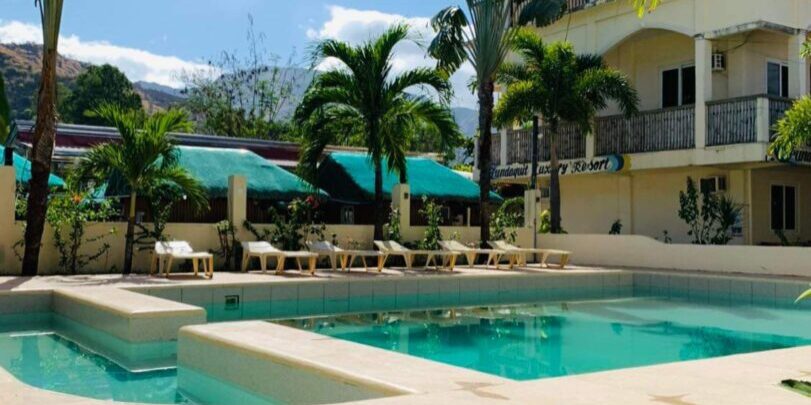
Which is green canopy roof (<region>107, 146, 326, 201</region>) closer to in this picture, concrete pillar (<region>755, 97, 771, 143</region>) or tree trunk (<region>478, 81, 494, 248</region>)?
tree trunk (<region>478, 81, 494, 248</region>)

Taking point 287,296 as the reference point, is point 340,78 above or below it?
above

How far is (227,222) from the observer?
16266 millimetres

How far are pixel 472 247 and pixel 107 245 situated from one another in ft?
27.0

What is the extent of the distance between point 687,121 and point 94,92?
46.4 metres

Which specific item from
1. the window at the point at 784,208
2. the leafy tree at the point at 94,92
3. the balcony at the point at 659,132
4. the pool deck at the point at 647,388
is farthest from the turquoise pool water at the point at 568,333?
the leafy tree at the point at 94,92

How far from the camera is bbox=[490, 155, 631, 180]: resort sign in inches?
843

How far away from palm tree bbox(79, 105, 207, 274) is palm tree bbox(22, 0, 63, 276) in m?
0.84

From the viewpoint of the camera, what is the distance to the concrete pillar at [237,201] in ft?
54.0

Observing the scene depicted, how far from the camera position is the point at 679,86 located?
2208cm

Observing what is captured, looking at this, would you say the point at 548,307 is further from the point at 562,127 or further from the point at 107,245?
the point at 562,127

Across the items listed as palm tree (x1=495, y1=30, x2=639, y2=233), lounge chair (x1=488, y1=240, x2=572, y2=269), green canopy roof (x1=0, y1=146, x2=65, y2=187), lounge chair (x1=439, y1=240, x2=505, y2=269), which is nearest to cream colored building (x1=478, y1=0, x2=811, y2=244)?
palm tree (x1=495, y1=30, x2=639, y2=233)

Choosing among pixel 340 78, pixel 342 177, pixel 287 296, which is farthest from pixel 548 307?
pixel 342 177

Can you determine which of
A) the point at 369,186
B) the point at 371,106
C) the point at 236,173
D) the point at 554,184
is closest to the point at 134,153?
the point at 371,106

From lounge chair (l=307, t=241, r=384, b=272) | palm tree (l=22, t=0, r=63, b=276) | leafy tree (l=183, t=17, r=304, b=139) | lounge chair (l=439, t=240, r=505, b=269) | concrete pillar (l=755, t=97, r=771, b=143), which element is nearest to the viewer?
palm tree (l=22, t=0, r=63, b=276)
